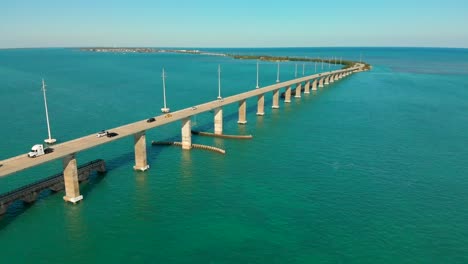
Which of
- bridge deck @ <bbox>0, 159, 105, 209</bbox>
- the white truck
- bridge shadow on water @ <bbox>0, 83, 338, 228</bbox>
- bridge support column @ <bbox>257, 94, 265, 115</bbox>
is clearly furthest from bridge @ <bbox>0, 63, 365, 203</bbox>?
bridge support column @ <bbox>257, 94, 265, 115</bbox>

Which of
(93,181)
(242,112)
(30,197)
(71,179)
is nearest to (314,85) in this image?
(242,112)

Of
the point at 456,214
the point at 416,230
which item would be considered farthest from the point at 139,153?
the point at 456,214

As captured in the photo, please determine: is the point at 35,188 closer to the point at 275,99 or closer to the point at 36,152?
the point at 36,152

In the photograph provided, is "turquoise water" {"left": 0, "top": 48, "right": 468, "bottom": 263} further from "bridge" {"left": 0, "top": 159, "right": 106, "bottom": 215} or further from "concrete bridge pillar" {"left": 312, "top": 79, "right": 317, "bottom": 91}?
"concrete bridge pillar" {"left": 312, "top": 79, "right": 317, "bottom": 91}

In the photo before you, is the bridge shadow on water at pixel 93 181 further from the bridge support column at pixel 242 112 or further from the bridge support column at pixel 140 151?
the bridge support column at pixel 242 112

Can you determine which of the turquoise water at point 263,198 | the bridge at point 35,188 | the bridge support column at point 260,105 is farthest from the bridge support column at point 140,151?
the bridge support column at point 260,105

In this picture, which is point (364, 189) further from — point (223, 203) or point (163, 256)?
point (163, 256)
